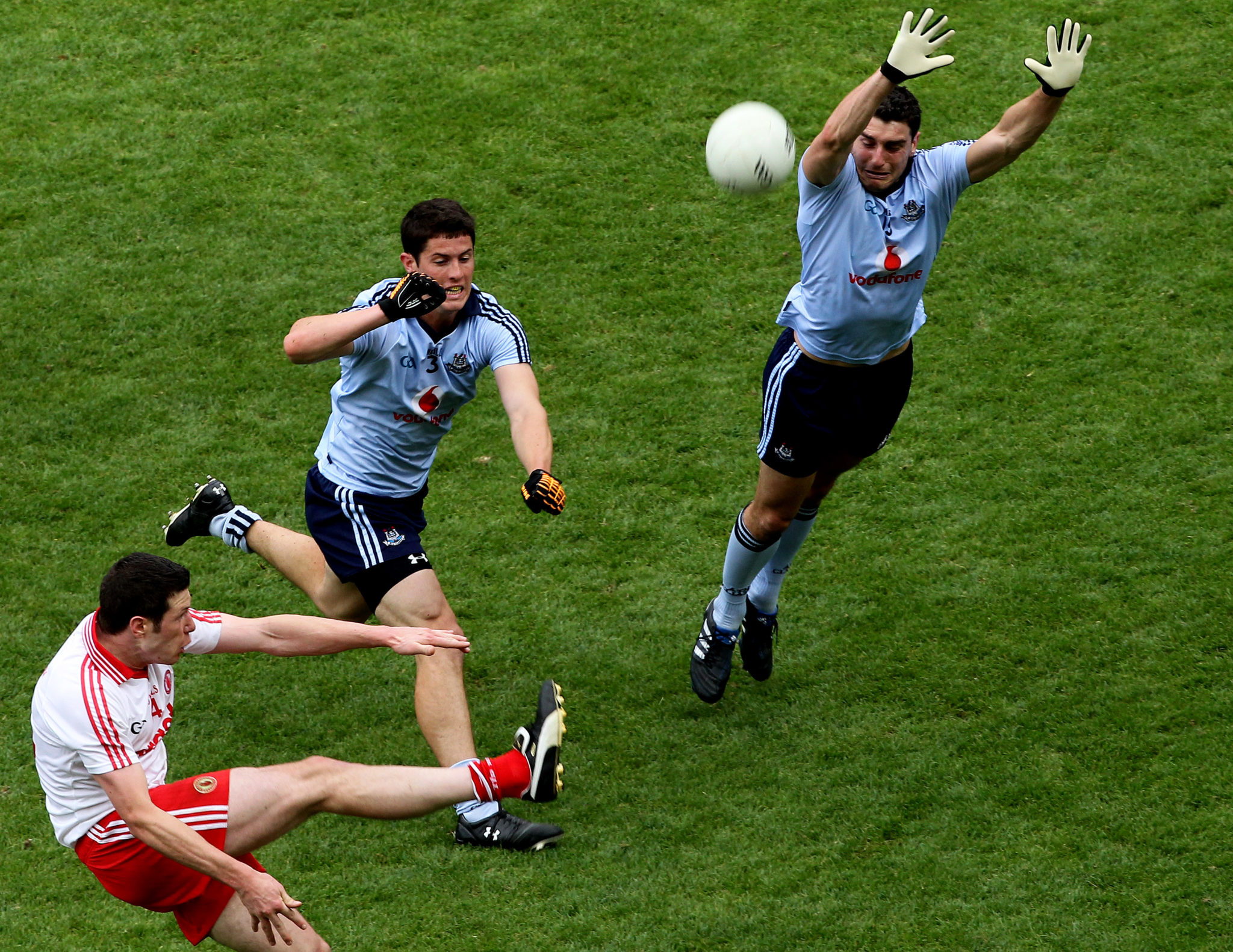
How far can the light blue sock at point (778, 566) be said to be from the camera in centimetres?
652

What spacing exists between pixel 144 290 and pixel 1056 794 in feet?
21.2

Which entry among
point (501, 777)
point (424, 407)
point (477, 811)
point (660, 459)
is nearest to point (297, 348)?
point (424, 407)

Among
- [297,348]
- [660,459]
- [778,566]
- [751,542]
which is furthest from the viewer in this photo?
[660,459]

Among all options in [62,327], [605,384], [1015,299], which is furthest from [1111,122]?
[62,327]

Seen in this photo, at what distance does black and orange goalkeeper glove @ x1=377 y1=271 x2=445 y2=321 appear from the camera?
5.34m

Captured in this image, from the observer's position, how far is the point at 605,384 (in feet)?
27.3

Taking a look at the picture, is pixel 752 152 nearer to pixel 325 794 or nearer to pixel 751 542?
pixel 751 542

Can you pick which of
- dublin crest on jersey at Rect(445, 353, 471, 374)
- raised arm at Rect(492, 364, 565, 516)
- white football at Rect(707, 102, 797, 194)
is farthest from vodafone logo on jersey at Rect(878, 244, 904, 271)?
dublin crest on jersey at Rect(445, 353, 471, 374)

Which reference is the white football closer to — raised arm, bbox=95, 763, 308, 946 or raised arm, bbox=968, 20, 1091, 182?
raised arm, bbox=968, 20, 1091, 182

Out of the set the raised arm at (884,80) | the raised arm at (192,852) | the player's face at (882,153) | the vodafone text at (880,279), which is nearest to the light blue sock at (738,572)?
the vodafone text at (880,279)

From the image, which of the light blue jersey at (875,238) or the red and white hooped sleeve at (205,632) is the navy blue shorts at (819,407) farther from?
the red and white hooped sleeve at (205,632)

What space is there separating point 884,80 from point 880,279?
36.7 inches

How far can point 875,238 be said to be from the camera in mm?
5699

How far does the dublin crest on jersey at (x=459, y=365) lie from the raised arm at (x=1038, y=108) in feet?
7.60
